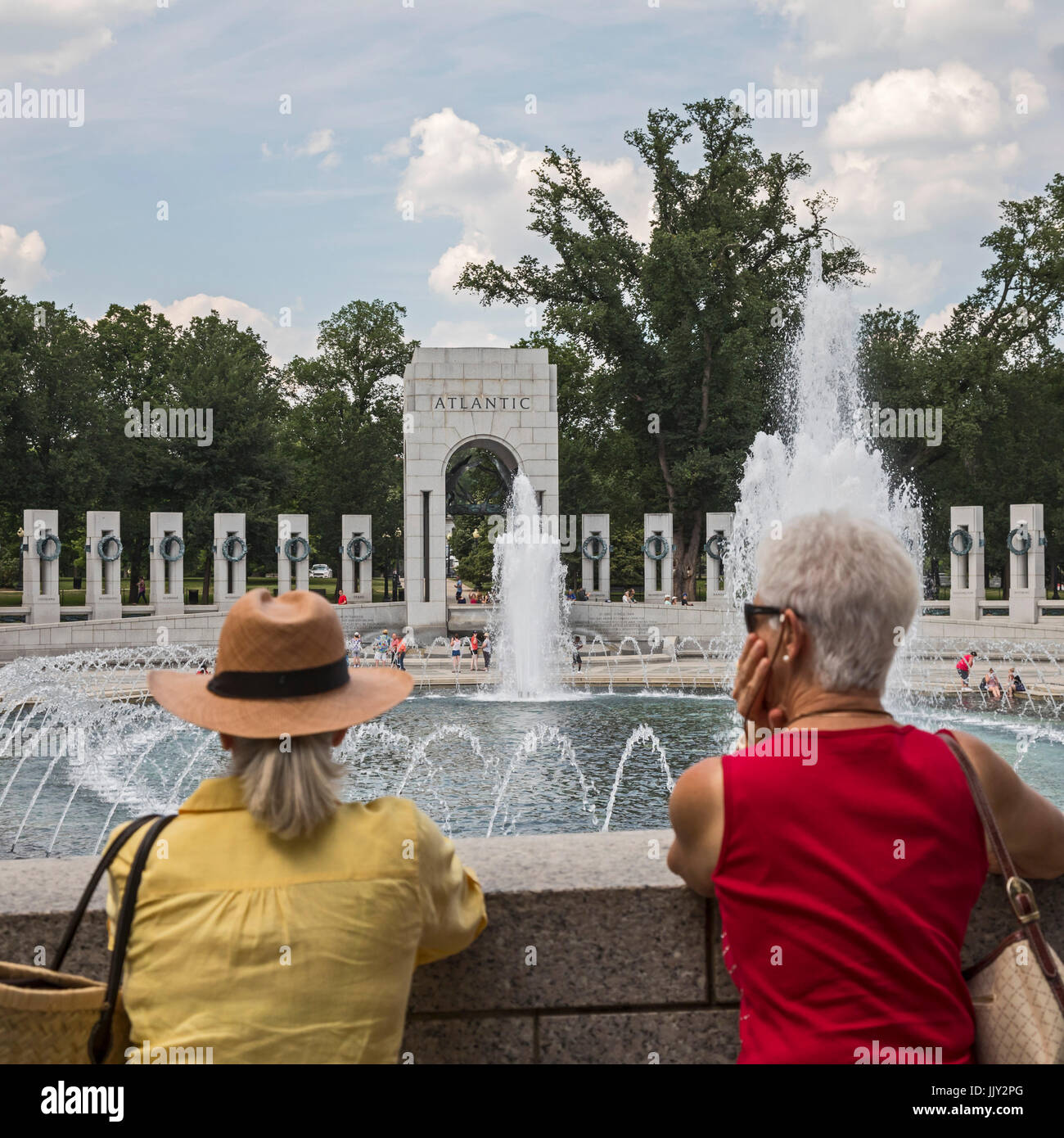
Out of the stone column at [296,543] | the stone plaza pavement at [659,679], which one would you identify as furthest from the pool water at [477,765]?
the stone column at [296,543]

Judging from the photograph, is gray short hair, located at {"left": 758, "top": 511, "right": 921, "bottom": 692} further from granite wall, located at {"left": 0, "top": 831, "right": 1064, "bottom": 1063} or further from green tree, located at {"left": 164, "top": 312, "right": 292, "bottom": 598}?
green tree, located at {"left": 164, "top": 312, "right": 292, "bottom": 598}

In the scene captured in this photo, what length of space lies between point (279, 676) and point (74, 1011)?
0.72 metres

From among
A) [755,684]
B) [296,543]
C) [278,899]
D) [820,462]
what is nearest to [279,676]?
[278,899]

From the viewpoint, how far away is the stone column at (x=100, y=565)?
99.6 ft

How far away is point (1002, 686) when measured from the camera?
18719 millimetres

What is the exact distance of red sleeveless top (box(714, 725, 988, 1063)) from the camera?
1.98m

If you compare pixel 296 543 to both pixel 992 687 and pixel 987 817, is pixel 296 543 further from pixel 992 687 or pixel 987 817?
pixel 987 817

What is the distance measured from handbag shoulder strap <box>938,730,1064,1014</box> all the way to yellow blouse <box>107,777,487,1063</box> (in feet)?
3.42

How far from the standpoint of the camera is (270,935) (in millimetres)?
2027

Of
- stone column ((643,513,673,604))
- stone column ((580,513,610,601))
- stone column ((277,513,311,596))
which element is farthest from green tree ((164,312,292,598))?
stone column ((643,513,673,604))

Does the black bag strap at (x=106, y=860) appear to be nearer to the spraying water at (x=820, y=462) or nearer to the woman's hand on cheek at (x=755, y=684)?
the woman's hand on cheek at (x=755, y=684)

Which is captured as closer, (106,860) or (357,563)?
(106,860)
